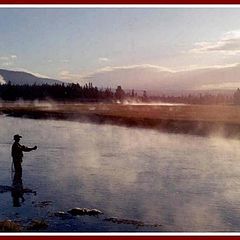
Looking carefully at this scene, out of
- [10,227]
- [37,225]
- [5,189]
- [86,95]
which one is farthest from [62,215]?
[86,95]

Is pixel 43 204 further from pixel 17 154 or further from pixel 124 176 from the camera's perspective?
pixel 124 176

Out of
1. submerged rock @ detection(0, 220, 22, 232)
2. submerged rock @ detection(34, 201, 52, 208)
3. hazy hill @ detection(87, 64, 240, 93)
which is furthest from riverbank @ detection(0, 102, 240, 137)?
submerged rock @ detection(0, 220, 22, 232)

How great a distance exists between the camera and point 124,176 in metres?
10.9

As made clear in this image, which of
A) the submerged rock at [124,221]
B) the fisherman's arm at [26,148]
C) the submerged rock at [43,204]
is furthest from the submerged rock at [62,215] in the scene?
the fisherman's arm at [26,148]

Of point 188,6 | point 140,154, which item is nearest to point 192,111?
point 140,154

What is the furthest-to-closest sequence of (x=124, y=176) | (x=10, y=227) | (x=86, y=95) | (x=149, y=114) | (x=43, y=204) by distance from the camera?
(x=149, y=114)
(x=86, y=95)
(x=124, y=176)
(x=43, y=204)
(x=10, y=227)

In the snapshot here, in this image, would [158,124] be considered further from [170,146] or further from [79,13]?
[79,13]

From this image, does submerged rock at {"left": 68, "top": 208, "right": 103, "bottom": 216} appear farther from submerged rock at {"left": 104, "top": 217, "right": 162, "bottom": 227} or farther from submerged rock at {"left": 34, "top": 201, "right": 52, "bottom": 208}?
submerged rock at {"left": 34, "top": 201, "right": 52, "bottom": 208}

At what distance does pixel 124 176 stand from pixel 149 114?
6.22 feet

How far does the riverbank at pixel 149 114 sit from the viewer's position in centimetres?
1141

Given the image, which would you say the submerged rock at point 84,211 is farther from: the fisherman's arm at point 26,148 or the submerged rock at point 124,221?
the fisherman's arm at point 26,148

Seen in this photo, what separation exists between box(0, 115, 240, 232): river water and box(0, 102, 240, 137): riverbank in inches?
8.6

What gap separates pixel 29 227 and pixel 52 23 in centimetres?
413

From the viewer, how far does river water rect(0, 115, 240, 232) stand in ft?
33.4
